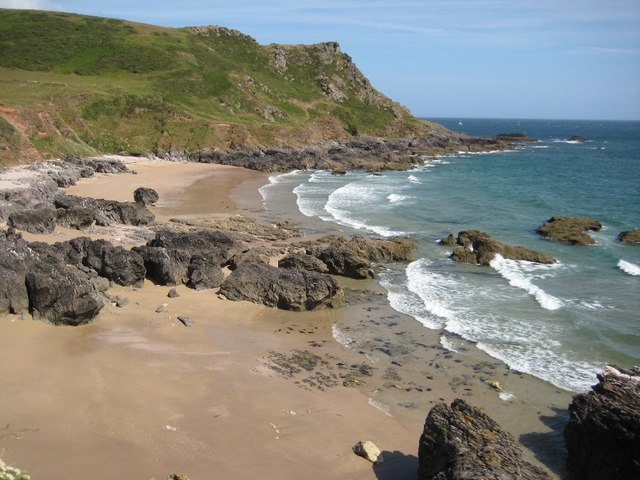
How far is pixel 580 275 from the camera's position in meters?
25.9

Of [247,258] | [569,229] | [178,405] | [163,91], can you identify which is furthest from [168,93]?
[178,405]

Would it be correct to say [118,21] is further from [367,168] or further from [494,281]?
[494,281]

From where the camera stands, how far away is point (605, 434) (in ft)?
33.7

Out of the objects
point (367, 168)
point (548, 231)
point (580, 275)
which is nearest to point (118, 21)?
point (367, 168)

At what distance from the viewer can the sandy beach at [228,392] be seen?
9.89 m

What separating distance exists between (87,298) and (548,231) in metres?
27.6

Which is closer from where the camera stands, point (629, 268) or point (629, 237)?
point (629, 268)

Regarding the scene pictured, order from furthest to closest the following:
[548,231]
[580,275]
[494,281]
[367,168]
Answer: [367,168], [548,231], [580,275], [494,281]

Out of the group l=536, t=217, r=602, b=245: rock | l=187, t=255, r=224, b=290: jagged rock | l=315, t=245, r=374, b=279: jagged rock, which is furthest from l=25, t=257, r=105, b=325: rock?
l=536, t=217, r=602, b=245: rock

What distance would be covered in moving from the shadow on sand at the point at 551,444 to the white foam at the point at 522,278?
8492mm

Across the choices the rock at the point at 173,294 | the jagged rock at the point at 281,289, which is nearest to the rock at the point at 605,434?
the jagged rock at the point at 281,289

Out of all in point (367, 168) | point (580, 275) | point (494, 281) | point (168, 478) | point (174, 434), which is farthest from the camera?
point (367, 168)

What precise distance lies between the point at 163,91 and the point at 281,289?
222 feet

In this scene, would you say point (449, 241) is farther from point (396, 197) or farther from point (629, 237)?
point (396, 197)
